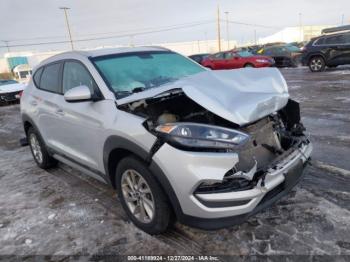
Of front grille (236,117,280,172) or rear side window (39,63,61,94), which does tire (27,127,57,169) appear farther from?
Answer: front grille (236,117,280,172)

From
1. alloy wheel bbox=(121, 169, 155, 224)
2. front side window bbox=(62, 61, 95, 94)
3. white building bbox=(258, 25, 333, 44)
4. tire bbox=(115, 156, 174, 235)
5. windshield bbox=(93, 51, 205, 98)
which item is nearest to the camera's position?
tire bbox=(115, 156, 174, 235)

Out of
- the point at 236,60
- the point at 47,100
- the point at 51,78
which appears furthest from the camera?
the point at 236,60

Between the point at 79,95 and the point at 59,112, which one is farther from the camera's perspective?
the point at 59,112

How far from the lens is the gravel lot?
115 inches

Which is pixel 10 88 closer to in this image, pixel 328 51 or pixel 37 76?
pixel 37 76

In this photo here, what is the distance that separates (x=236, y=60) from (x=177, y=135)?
60.4 ft

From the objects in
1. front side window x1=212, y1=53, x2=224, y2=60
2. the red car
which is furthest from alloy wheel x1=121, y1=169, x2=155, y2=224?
front side window x1=212, y1=53, x2=224, y2=60

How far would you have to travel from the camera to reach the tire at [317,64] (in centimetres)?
1571

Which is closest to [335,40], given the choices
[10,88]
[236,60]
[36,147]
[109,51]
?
[236,60]

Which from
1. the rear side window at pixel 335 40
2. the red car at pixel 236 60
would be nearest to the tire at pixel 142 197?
the rear side window at pixel 335 40

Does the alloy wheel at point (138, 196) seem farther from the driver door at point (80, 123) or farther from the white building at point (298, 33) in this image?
the white building at point (298, 33)

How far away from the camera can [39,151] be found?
213 inches

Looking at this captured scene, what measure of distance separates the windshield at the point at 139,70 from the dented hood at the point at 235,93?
0.41 meters

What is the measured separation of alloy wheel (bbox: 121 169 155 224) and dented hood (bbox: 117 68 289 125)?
723 millimetres
